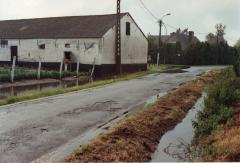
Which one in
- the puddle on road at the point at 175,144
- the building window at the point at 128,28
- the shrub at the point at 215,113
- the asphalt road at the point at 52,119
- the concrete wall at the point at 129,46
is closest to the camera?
the puddle on road at the point at 175,144

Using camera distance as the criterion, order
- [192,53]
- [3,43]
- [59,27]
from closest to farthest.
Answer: [59,27] → [3,43] → [192,53]

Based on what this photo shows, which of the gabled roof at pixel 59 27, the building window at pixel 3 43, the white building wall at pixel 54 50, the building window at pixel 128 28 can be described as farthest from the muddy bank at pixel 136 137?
the building window at pixel 3 43

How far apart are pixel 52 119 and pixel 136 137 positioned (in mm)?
3371

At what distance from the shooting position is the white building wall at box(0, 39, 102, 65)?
38.7 metres

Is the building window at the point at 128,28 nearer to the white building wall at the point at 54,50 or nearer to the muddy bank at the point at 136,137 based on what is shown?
the white building wall at the point at 54,50

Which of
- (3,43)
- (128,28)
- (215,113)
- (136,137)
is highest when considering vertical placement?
(128,28)

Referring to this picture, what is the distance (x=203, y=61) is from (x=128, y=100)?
5529cm

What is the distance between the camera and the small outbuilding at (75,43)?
127 ft

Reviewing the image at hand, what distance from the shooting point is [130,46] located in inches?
1718

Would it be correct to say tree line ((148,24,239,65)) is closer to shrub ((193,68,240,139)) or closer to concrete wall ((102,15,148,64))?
concrete wall ((102,15,148,64))

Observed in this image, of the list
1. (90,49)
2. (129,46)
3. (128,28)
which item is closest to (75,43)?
(90,49)

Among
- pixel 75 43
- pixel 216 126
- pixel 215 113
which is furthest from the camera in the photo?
pixel 75 43

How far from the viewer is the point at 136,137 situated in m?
10.1

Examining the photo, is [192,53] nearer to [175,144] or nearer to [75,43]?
[75,43]
